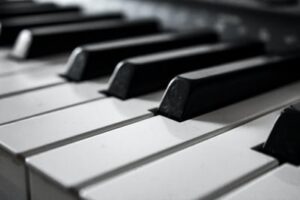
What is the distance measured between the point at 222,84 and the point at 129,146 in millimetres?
207

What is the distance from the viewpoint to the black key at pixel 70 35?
0.94 m

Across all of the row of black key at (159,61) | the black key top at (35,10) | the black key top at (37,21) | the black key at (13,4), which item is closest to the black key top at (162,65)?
the row of black key at (159,61)

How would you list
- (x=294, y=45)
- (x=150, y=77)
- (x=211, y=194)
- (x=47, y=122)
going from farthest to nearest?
(x=294, y=45)
(x=150, y=77)
(x=47, y=122)
(x=211, y=194)

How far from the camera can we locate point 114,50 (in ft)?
2.81

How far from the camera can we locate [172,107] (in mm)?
621

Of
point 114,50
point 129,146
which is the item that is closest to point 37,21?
point 114,50

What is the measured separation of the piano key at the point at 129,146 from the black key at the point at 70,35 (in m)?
0.42

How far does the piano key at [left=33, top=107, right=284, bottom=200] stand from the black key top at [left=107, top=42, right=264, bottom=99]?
0.60 ft

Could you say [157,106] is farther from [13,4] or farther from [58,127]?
[13,4]

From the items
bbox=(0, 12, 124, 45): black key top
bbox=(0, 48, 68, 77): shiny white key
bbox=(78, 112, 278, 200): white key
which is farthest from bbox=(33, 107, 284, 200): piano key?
bbox=(0, 12, 124, 45): black key top

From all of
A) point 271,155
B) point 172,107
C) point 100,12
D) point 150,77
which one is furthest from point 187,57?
point 100,12

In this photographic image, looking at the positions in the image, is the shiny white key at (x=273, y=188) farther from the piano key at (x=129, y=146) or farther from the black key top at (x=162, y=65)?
the black key top at (x=162, y=65)

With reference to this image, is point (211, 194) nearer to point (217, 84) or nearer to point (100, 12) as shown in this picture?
point (217, 84)

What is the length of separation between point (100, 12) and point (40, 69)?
1.40 feet
